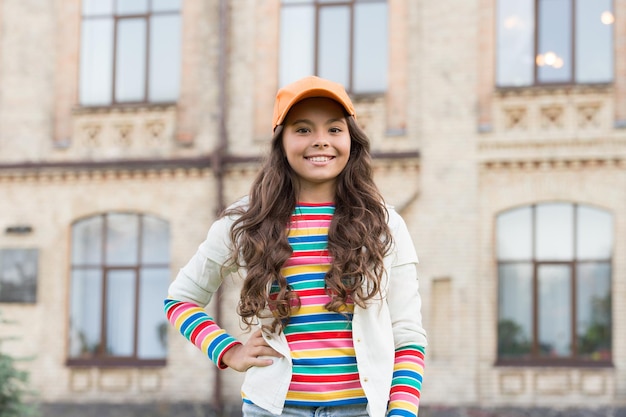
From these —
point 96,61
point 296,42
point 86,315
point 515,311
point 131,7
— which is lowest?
point 86,315

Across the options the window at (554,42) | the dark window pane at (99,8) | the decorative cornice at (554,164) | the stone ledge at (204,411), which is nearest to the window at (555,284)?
the decorative cornice at (554,164)

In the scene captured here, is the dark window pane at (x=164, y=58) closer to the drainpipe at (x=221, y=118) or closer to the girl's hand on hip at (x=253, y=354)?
the drainpipe at (x=221, y=118)

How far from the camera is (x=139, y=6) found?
17281mm

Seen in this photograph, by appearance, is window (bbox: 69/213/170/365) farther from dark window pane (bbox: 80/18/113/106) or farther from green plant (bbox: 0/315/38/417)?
green plant (bbox: 0/315/38/417)

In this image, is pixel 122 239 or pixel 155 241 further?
pixel 122 239

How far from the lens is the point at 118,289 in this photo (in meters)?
17.0

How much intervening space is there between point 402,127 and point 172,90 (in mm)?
3816

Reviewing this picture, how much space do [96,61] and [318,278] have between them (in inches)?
580

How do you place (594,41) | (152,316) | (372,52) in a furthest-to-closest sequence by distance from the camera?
(152,316) → (372,52) → (594,41)

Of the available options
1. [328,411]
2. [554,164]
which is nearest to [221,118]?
[554,164]

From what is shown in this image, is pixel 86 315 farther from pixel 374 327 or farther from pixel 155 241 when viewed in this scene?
pixel 374 327

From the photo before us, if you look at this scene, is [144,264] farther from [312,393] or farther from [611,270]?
[312,393]

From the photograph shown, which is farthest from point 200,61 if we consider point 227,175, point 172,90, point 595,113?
point 595,113

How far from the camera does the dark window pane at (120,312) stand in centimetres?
1692
